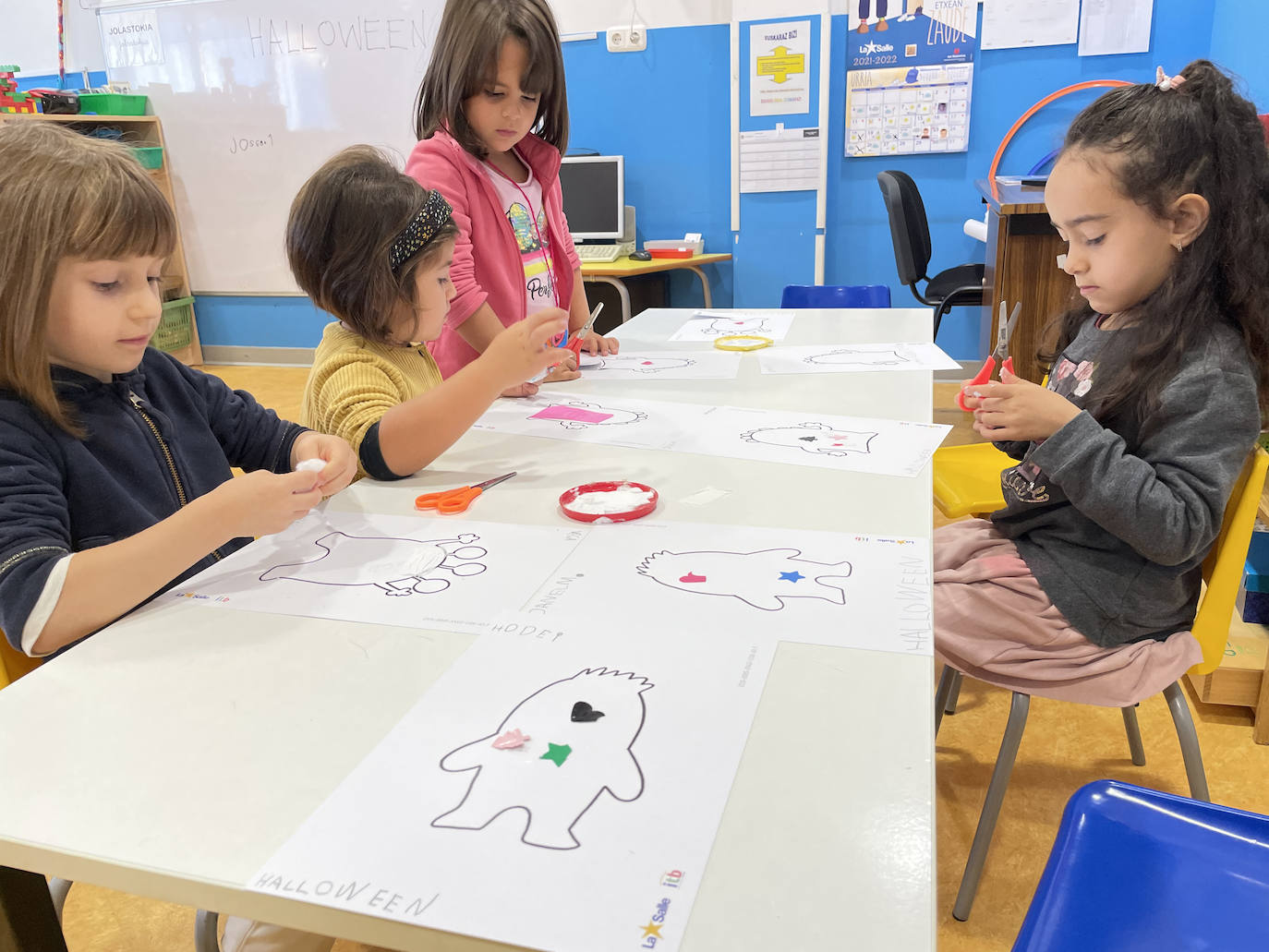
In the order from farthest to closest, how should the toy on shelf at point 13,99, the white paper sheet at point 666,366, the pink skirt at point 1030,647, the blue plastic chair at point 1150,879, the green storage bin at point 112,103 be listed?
1. the green storage bin at point 112,103
2. the toy on shelf at point 13,99
3. the white paper sheet at point 666,366
4. the pink skirt at point 1030,647
5. the blue plastic chair at point 1150,879

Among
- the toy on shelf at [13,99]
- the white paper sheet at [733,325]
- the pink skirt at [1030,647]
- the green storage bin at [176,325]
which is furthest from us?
the green storage bin at [176,325]

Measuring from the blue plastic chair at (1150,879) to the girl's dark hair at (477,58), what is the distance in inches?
50.3

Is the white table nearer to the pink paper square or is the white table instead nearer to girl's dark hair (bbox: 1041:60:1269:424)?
girl's dark hair (bbox: 1041:60:1269:424)

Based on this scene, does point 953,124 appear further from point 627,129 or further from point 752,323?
point 752,323

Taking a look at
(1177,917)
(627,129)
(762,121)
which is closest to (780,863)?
(1177,917)

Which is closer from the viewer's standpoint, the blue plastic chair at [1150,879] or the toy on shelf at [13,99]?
the blue plastic chair at [1150,879]

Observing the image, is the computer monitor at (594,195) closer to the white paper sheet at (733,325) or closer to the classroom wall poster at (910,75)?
the classroom wall poster at (910,75)

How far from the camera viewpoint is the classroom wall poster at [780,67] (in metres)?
3.36

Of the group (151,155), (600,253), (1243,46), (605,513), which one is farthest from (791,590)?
(151,155)

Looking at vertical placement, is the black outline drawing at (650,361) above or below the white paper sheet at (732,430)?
above

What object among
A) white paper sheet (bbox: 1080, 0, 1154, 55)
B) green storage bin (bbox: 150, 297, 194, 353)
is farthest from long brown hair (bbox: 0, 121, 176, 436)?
green storage bin (bbox: 150, 297, 194, 353)

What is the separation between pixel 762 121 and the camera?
3502 millimetres

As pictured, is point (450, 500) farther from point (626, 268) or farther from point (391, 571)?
point (626, 268)

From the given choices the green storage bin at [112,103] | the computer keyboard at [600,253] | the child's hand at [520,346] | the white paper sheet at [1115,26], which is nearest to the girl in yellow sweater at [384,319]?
the child's hand at [520,346]
